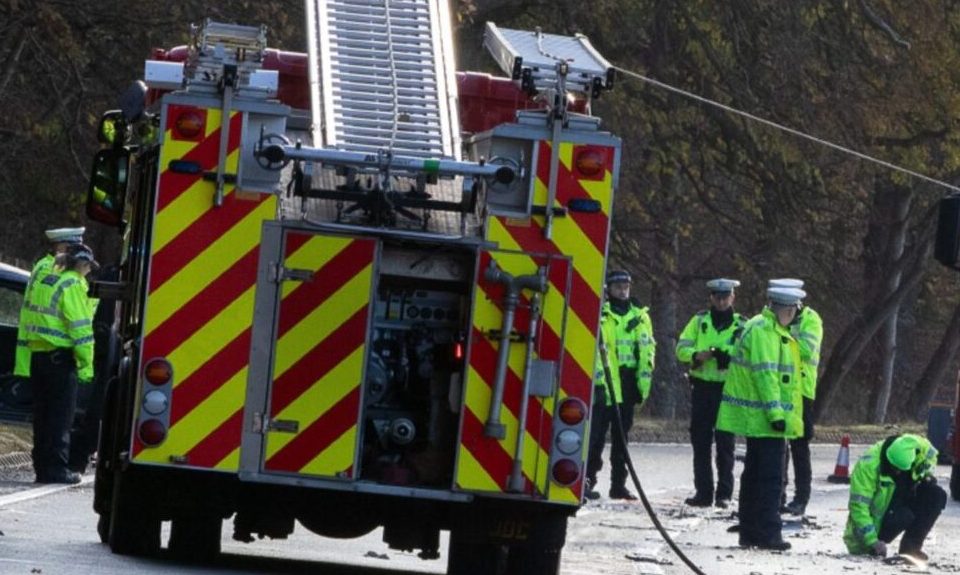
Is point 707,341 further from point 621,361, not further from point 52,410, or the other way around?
point 52,410

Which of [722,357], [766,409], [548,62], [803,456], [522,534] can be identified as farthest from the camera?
[722,357]

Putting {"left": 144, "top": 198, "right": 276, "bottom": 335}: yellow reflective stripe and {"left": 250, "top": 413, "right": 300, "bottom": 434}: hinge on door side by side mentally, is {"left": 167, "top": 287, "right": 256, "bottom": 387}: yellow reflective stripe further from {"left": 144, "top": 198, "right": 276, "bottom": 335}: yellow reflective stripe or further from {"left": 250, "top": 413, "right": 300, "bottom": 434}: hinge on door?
{"left": 250, "top": 413, "right": 300, "bottom": 434}: hinge on door

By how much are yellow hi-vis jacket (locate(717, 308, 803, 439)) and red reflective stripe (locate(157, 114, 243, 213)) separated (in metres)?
6.39

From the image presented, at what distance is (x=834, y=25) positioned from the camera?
29.4m

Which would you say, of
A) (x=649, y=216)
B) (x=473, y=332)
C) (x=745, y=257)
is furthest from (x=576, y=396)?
(x=745, y=257)

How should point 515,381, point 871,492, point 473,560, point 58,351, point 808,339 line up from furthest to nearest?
1. point 808,339
2. point 58,351
3. point 871,492
4. point 473,560
5. point 515,381

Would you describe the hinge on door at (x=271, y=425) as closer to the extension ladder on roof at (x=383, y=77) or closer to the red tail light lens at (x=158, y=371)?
the red tail light lens at (x=158, y=371)

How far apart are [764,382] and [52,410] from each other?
5063 millimetres

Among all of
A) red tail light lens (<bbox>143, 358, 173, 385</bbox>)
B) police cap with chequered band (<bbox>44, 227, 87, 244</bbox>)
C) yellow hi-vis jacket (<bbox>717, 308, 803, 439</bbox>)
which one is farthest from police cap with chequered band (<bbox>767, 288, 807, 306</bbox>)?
red tail light lens (<bbox>143, 358, 173, 385</bbox>)

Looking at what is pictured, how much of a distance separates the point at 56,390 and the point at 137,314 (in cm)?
701

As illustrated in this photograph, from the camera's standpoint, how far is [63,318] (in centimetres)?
1812

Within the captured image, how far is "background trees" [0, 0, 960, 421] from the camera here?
80.3 ft

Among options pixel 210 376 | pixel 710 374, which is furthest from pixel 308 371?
pixel 710 374

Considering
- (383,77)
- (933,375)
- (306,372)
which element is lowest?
(933,375)
